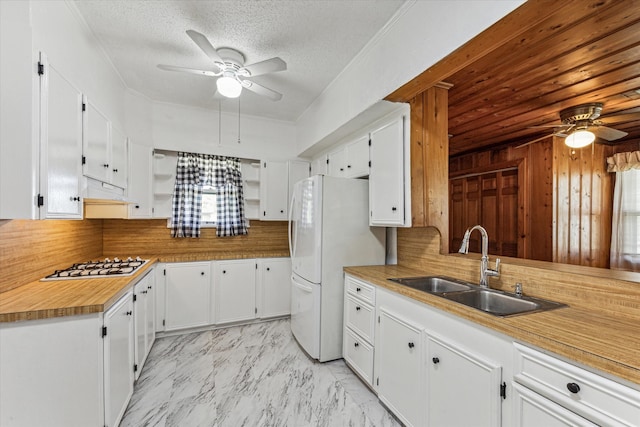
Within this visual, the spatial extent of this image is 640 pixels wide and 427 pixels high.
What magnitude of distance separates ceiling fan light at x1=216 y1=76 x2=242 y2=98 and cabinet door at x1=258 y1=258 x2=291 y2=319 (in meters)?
2.09

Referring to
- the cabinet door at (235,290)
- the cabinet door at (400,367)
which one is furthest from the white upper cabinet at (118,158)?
the cabinet door at (400,367)

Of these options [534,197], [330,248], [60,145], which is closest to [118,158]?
[60,145]

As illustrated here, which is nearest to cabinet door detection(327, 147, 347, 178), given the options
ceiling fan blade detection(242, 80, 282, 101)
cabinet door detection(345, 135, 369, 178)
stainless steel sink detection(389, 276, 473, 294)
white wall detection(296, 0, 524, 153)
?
cabinet door detection(345, 135, 369, 178)

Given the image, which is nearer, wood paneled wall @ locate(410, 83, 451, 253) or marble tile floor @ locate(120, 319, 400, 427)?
marble tile floor @ locate(120, 319, 400, 427)

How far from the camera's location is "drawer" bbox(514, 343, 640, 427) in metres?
0.85

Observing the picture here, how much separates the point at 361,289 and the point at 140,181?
108 inches

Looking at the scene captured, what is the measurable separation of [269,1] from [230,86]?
731 millimetres

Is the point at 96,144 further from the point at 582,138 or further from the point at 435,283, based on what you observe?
the point at 582,138

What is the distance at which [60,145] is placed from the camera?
1.57 meters

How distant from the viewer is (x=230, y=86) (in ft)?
7.55

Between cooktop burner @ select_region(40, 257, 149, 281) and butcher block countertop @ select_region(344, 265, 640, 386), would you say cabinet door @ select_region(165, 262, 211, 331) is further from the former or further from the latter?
butcher block countertop @ select_region(344, 265, 640, 386)

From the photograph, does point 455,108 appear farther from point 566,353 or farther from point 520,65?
point 566,353

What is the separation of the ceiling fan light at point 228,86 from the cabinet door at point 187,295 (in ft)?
6.57

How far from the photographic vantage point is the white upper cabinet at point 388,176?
2225 millimetres
